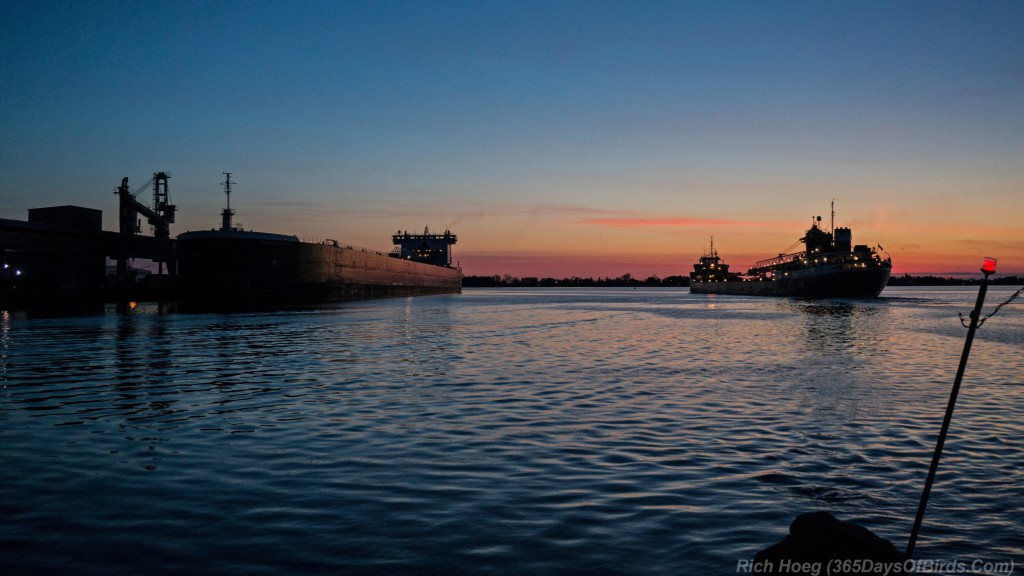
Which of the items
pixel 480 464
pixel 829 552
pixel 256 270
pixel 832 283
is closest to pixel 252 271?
pixel 256 270

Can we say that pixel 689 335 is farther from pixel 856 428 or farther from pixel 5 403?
pixel 5 403

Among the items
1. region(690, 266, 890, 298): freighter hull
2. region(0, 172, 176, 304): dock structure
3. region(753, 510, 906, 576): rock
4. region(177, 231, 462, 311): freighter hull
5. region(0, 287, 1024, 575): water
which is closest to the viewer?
region(753, 510, 906, 576): rock

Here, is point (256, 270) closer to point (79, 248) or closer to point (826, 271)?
point (79, 248)

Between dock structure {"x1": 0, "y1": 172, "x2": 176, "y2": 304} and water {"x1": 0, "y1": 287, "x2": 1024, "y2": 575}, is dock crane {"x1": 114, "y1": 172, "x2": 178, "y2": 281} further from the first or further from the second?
water {"x1": 0, "y1": 287, "x2": 1024, "y2": 575}

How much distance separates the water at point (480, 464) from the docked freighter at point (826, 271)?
79.8 metres

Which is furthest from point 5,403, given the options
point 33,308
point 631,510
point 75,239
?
point 75,239

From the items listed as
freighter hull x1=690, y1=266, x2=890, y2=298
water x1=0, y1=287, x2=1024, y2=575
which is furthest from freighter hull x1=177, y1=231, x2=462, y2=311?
freighter hull x1=690, y1=266, x2=890, y2=298

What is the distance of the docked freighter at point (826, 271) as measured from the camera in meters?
93.9

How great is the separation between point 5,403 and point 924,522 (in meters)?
16.1

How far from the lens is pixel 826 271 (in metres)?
99.9

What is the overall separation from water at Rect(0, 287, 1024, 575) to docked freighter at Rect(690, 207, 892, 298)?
79.8 m

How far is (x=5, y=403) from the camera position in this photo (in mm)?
14125

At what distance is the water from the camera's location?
600 centimetres

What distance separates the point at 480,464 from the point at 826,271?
334ft
